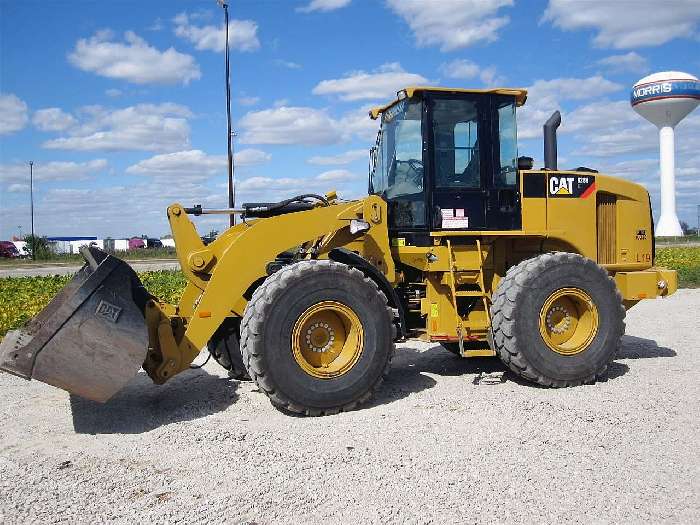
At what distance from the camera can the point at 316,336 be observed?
612 cm

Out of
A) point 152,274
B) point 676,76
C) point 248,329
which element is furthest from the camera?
point 676,76

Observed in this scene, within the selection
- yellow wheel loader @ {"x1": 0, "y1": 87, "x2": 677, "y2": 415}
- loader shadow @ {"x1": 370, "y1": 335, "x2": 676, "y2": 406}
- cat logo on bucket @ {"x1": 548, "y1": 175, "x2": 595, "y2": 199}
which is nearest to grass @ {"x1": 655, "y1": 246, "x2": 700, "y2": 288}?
loader shadow @ {"x1": 370, "y1": 335, "x2": 676, "y2": 406}

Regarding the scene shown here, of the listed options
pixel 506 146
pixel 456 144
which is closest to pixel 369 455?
pixel 456 144

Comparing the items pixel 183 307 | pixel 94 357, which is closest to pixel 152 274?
pixel 183 307

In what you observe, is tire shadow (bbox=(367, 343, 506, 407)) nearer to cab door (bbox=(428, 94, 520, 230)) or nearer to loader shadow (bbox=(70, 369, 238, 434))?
loader shadow (bbox=(70, 369, 238, 434))

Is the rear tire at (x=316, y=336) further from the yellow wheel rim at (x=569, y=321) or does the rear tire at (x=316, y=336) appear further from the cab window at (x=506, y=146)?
the cab window at (x=506, y=146)

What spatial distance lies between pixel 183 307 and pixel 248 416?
58.5 inches

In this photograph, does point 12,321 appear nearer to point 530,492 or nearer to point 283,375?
point 283,375

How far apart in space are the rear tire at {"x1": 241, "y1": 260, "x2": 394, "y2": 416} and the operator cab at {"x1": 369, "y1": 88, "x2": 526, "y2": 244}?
1290 mm

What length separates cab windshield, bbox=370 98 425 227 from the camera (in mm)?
7016

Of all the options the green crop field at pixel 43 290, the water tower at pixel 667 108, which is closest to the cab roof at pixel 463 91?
the green crop field at pixel 43 290

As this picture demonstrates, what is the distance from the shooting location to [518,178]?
7.26m

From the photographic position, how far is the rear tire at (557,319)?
6.64 m

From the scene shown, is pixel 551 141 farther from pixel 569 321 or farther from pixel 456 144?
pixel 569 321
